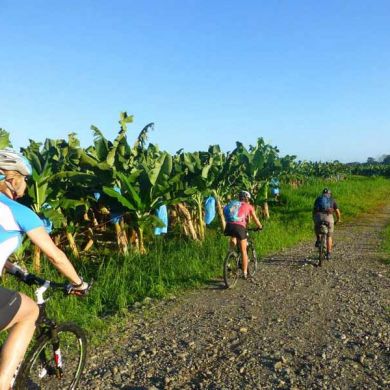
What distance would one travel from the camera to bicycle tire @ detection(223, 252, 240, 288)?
25.6 ft

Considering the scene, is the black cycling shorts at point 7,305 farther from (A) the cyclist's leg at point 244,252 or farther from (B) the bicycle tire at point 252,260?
(B) the bicycle tire at point 252,260

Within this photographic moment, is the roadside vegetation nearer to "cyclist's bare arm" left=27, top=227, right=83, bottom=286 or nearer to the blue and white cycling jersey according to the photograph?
"cyclist's bare arm" left=27, top=227, right=83, bottom=286

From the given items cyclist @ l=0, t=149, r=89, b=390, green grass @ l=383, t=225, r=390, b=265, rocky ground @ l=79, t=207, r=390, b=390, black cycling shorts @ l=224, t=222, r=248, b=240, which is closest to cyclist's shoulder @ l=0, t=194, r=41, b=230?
cyclist @ l=0, t=149, r=89, b=390

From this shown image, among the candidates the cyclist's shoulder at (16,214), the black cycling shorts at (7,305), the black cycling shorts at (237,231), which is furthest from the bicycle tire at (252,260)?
the cyclist's shoulder at (16,214)

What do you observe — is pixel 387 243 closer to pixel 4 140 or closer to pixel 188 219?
pixel 188 219

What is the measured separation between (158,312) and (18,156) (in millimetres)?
3942

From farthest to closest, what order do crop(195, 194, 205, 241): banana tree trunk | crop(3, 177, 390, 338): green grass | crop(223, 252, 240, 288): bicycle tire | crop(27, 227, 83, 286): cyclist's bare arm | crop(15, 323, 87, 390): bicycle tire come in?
crop(195, 194, 205, 241): banana tree trunk, crop(223, 252, 240, 288): bicycle tire, crop(3, 177, 390, 338): green grass, crop(15, 323, 87, 390): bicycle tire, crop(27, 227, 83, 286): cyclist's bare arm

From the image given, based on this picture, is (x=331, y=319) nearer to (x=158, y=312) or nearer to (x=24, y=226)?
(x=158, y=312)

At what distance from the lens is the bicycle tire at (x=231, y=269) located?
25.6 feet

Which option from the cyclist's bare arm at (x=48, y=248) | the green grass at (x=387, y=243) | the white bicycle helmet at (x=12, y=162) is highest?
the white bicycle helmet at (x=12, y=162)

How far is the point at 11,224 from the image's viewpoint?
300cm

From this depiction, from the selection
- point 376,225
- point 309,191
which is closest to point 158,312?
point 376,225

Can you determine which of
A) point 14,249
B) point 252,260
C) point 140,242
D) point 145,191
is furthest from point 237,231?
point 14,249

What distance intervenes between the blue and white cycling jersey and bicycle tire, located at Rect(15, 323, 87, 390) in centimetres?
93
